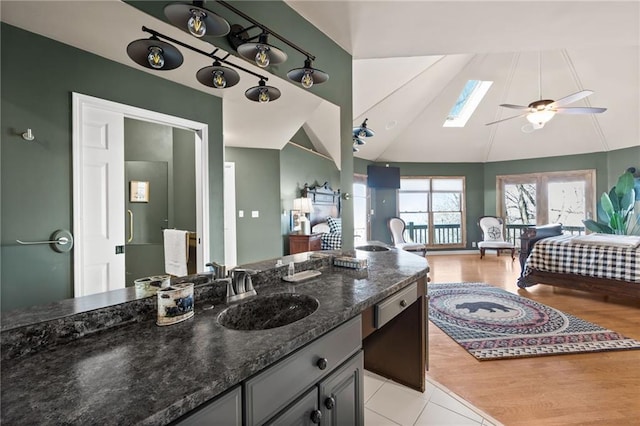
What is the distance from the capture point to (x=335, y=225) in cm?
236

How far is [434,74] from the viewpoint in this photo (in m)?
4.80

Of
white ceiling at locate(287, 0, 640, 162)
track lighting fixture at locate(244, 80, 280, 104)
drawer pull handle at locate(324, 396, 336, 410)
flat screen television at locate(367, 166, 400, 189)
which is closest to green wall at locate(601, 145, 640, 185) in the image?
white ceiling at locate(287, 0, 640, 162)

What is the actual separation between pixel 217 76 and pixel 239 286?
3.29 ft

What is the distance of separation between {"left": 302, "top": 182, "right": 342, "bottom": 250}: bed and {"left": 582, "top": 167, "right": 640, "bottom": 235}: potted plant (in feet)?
19.3

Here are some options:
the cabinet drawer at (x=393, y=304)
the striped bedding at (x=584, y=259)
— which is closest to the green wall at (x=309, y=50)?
the cabinet drawer at (x=393, y=304)

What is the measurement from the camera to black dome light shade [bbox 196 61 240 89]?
1369mm

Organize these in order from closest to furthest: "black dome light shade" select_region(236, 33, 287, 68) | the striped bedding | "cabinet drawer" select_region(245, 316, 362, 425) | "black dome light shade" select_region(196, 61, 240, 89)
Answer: "cabinet drawer" select_region(245, 316, 362, 425), "black dome light shade" select_region(196, 61, 240, 89), "black dome light shade" select_region(236, 33, 287, 68), the striped bedding

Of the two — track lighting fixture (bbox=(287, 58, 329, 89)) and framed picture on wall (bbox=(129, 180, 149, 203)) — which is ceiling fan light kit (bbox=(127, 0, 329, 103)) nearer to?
track lighting fixture (bbox=(287, 58, 329, 89))

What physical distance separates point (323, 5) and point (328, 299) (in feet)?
6.35

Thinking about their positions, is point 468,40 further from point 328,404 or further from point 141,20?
point 328,404

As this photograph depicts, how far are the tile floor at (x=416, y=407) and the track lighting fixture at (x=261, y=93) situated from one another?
1957 mm

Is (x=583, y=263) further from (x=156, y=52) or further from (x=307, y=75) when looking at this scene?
(x=156, y=52)

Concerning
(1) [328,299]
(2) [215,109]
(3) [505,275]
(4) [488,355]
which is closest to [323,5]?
(2) [215,109]

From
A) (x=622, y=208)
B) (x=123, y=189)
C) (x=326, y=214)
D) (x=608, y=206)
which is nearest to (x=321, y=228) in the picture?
(x=326, y=214)
